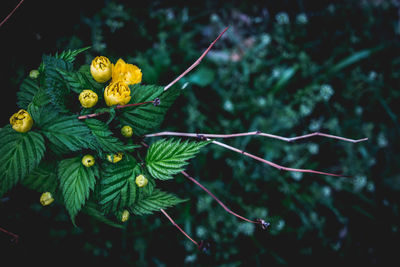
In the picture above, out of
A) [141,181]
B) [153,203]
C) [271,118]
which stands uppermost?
[141,181]

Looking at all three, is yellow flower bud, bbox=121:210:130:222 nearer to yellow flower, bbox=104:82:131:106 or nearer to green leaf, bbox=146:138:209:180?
green leaf, bbox=146:138:209:180

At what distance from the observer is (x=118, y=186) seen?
71 centimetres

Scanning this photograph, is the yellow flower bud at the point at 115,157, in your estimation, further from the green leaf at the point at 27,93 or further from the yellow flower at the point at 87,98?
the green leaf at the point at 27,93

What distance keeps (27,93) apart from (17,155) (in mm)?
212

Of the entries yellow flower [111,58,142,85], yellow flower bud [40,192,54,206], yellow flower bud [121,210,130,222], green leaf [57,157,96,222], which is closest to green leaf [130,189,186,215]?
yellow flower bud [121,210,130,222]

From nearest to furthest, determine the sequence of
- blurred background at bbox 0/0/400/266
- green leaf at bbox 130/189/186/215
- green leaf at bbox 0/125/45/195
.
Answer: green leaf at bbox 0/125/45/195 → green leaf at bbox 130/189/186/215 → blurred background at bbox 0/0/400/266

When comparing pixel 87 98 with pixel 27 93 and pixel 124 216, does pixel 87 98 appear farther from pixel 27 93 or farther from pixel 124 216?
pixel 124 216

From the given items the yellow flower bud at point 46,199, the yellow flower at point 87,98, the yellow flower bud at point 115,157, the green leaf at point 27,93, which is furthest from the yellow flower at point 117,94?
the yellow flower bud at point 46,199

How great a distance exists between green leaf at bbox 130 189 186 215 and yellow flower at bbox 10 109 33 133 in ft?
1.27

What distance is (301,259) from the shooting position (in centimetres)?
210

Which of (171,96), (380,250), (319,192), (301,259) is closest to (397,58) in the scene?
(319,192)

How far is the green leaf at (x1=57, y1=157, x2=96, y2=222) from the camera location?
26.9 inches

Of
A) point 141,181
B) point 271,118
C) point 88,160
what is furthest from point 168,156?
point 271,118

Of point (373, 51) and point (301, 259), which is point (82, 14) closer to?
point (373, 51)
